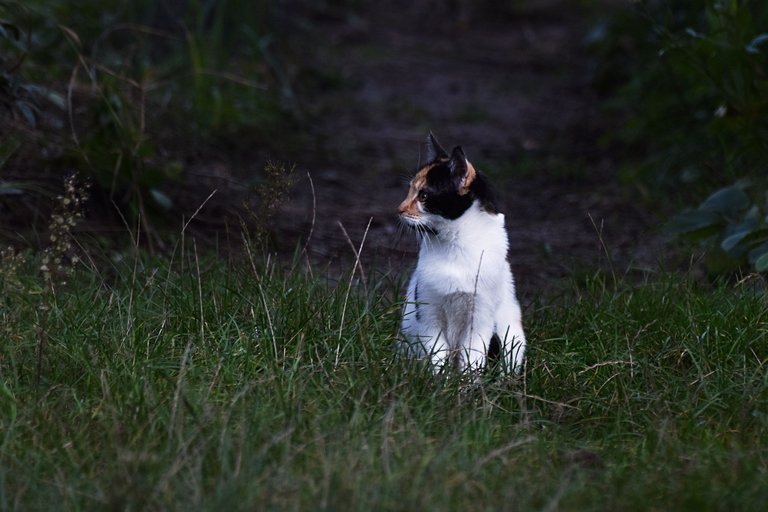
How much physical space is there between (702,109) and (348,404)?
155 inches

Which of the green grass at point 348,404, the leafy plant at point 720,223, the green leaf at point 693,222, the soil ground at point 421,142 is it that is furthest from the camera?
the soil ground at point 421,142

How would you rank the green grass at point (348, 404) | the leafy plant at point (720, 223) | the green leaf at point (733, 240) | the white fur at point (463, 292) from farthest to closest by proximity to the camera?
the leafy plant at point (720, 223) → the green leaf at point (733, 240) → the white fur at point (463, 292) → the green grass at point (348, 404)

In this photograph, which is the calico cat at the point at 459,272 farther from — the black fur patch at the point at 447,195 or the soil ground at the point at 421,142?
the soil ground at the point at 421,142

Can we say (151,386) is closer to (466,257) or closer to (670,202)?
(466,257)

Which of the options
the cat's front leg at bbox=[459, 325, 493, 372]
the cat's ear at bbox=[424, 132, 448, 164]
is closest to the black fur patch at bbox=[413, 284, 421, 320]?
the cat's front leg at bbox=[459, 325, 493, 372]

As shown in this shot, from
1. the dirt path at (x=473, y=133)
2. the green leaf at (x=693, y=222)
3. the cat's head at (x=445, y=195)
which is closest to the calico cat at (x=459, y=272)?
the cat's head at (x=445, y=195)

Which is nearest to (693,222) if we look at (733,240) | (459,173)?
(733,240)

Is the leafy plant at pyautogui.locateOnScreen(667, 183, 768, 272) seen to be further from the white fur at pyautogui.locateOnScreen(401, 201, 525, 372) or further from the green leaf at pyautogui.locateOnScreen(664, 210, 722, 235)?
the white fur at pyautogui.locateOnScreen(401, 201, 525, 372)

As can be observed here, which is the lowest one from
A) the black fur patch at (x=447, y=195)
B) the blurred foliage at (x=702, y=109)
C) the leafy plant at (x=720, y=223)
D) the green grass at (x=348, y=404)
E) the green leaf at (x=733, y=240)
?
the green grass at (x=348, y=404)

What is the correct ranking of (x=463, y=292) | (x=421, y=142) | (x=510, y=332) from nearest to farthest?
(x=463, y=292) → (x=510, y=332) → (x=421, y=142)

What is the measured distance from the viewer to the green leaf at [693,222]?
456 centimetres

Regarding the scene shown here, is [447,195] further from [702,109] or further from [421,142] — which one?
[421,142]

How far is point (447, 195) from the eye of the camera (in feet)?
11.4

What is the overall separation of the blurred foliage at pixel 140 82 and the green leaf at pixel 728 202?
85.5 inches
